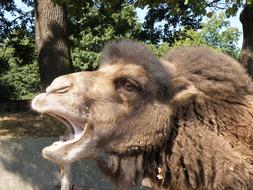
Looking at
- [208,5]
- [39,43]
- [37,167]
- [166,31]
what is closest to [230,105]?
[37,167]

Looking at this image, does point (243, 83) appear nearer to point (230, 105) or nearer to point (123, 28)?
point (230, 105)

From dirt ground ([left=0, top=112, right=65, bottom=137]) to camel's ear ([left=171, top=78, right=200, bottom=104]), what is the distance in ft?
18.5

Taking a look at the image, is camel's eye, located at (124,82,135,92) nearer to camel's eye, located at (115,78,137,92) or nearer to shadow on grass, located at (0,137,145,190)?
camel's eye, located at (115,78,137,92)

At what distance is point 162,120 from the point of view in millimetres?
3576

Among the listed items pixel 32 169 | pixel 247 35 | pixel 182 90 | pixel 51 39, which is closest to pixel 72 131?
pixel 182 90

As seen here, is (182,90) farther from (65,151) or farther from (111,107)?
(65,151)

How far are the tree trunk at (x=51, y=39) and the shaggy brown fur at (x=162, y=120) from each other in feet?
23.1

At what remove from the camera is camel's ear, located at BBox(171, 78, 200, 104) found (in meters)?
3.60

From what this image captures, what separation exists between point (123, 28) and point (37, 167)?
1564cm

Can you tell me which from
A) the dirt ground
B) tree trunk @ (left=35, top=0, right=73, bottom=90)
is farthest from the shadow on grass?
tree trunk @ (left=35, top=0, right=73, bottom=90)

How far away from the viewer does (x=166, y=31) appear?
2194cm

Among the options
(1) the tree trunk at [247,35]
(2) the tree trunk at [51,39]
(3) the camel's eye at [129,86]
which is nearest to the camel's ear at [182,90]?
(3) the camel's eye at [129,86]

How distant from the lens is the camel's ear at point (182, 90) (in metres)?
3.60

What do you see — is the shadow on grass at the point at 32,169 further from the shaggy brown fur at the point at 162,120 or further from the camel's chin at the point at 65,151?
the camel's chin at the point at 65,151
